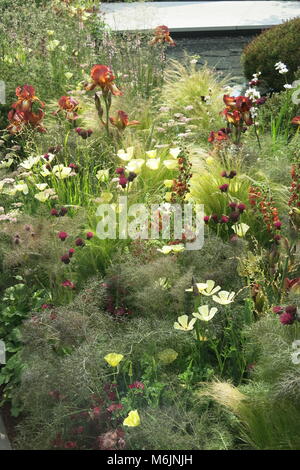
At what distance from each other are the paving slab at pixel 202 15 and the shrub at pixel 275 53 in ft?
5.90

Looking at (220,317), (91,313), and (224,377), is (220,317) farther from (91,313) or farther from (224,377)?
(91,313)

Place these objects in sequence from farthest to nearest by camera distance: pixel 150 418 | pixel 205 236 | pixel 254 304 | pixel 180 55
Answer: pixel 180 55 < pixel 205 236 < pixel 254 304 < pixel 150 418

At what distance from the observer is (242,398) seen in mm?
2930

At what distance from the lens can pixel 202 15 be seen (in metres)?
10.8

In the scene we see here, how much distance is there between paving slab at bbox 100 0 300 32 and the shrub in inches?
70.9

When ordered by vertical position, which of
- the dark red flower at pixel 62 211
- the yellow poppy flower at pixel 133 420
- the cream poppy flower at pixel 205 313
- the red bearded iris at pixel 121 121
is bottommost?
the yellow poppy flower at pixel 133 420

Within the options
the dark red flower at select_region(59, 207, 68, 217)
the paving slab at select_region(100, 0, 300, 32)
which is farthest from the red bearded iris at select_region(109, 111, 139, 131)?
the paving slab at select_region(100, 0, 300, 32)

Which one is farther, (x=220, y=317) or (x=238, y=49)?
(x=238, y=49)

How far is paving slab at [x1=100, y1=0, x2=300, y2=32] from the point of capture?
9.77 meters

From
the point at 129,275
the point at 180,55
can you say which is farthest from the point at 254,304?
the point at 180,55

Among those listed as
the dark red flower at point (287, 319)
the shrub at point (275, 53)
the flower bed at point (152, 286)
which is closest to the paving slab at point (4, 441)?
the flower bed at point (152, 286)

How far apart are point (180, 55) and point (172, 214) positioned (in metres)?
5.63

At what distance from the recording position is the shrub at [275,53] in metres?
7.26

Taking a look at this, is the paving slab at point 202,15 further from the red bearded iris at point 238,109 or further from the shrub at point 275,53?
the red bearded iris at point 238,109
